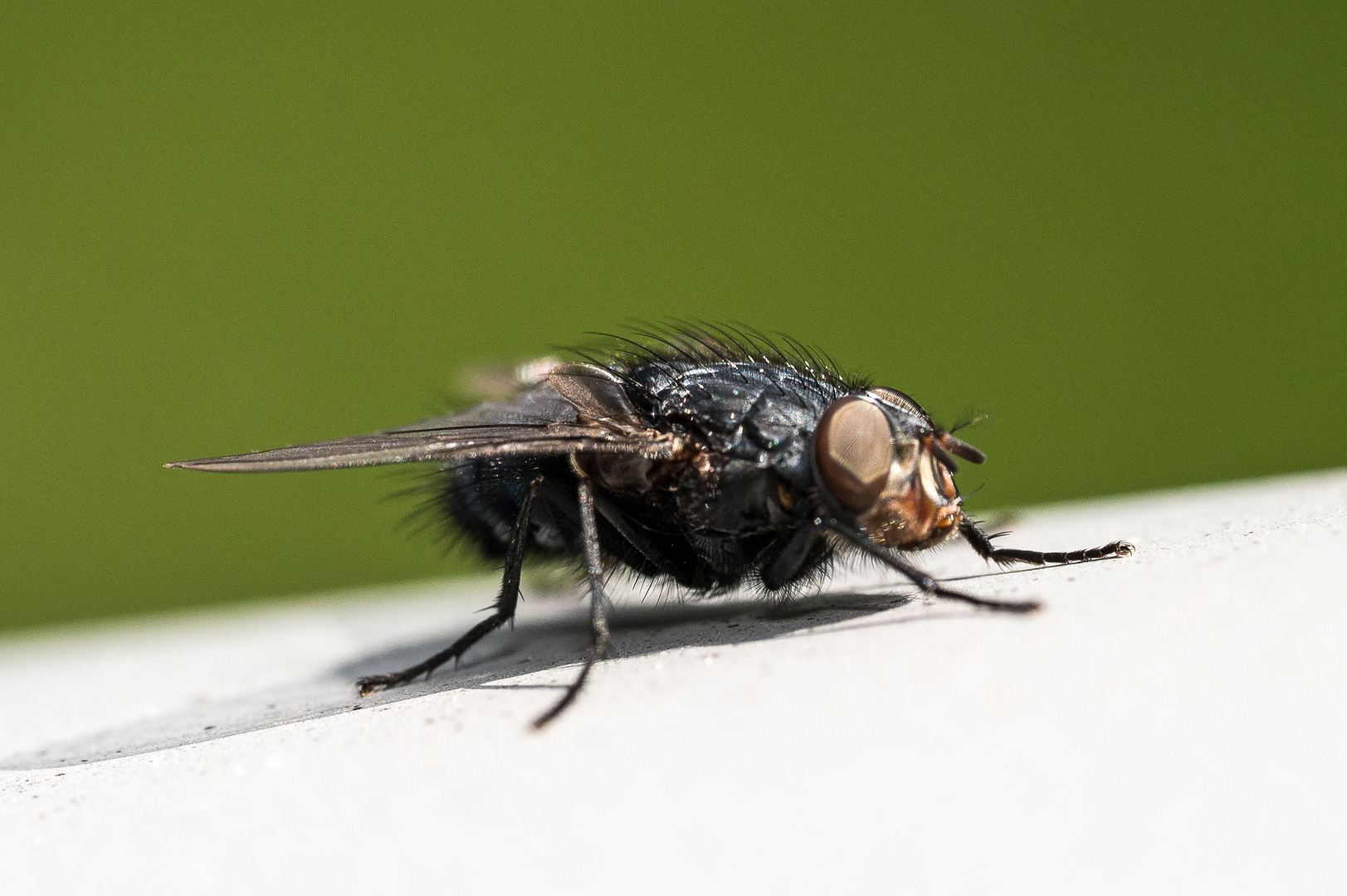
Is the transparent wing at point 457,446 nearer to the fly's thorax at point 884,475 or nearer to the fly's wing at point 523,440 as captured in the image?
the fly's wing at point 523,440

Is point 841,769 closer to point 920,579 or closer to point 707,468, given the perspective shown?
point 920,579

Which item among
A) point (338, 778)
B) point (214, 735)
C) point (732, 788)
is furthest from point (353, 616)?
point (732, 788)

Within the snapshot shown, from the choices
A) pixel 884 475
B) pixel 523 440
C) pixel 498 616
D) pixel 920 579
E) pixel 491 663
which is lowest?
pixel 491 663

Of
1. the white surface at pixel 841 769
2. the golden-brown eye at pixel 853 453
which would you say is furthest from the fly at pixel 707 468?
the white surface at pixel 841 769

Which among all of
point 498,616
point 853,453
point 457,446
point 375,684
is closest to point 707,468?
point 853,453

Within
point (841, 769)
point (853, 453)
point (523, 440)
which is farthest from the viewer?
point (523, 440)

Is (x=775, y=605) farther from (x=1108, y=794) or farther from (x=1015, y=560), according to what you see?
(x=1108, y=794)
